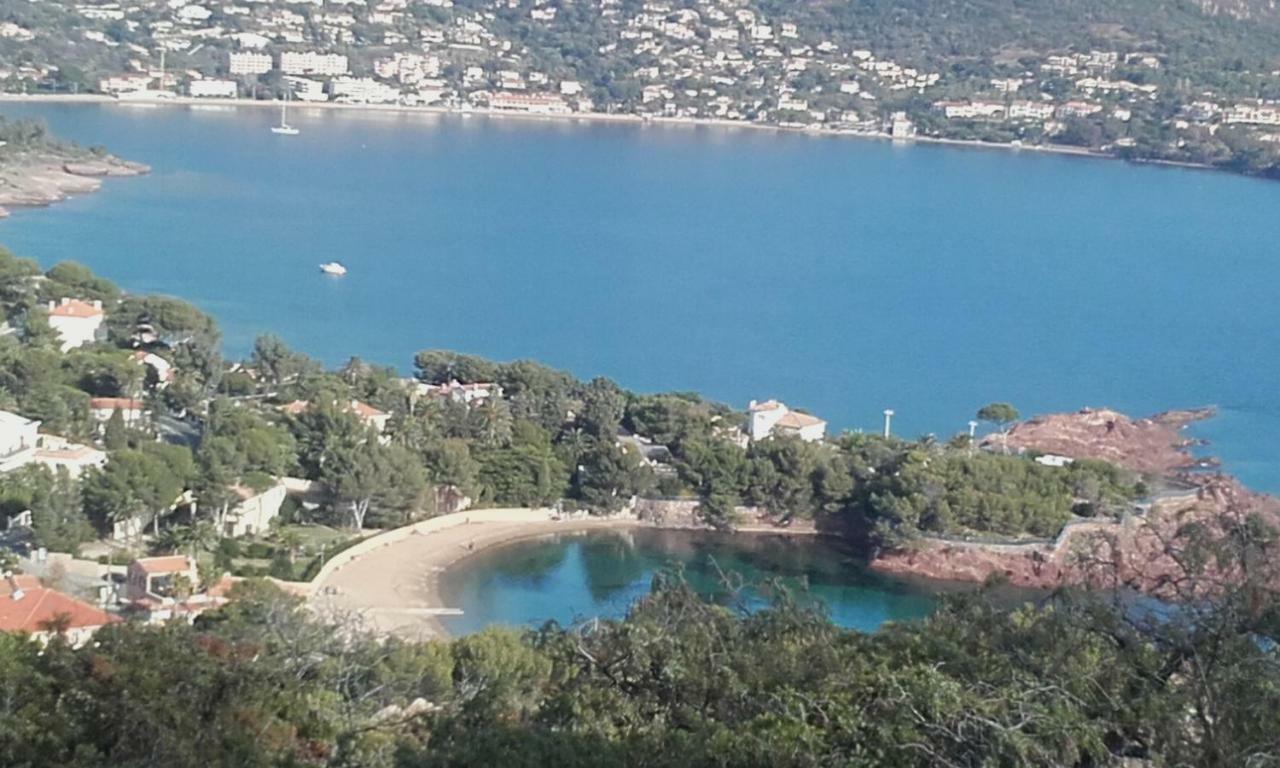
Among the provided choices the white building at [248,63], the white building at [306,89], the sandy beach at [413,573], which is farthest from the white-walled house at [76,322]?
the white building at [248,63]

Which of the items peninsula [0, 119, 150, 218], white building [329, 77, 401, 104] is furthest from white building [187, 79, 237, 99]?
peninsula [0, 119, 150, 218]

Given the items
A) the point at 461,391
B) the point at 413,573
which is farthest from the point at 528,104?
the point at 413,573

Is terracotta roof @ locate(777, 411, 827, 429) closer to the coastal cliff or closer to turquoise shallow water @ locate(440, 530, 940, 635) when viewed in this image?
the coastal cliff

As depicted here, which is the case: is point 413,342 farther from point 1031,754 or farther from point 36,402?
point 1031,754

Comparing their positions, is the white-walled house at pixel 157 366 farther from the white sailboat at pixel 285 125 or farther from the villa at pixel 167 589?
the white sailboat at pixel 285 125

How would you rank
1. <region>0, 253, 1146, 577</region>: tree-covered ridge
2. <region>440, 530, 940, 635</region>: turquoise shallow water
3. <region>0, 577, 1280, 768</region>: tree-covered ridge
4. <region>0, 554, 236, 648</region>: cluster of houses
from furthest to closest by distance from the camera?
<region>0, 253, 1146, 577</region>: tree-covered ridge < <region>440, 530, 940, 635</region>: turquoise shallow water < <region>0, 554, 236, 648</region>: cluster of houses < <region>0, 577, 1280, 768</region>: tree-covered ridge

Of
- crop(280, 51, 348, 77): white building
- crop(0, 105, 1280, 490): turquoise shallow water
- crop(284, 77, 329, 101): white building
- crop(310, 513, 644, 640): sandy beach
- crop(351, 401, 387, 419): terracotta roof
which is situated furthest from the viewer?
crop(280, 51, 348, 77): white building
